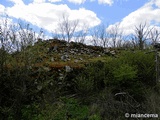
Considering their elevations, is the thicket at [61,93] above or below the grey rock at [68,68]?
below

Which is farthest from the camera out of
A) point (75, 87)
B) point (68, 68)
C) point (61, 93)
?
point (68, 68)

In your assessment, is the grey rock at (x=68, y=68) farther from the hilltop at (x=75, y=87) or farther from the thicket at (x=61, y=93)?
the thicket at (x=61, y=93)

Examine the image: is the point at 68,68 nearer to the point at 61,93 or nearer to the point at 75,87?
the point at 75,87

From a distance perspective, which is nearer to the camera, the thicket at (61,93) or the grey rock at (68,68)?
the thicket at (61,93)

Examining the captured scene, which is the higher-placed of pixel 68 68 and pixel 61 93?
pixel 68 68

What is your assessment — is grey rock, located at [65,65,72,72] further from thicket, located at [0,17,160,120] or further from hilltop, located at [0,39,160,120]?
thicket, located at [0,17,160,120]

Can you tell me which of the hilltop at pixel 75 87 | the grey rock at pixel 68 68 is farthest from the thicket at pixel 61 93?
the grey rock at pixel 68 68

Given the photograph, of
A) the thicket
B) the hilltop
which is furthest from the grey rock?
the thicket

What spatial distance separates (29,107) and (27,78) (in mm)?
963

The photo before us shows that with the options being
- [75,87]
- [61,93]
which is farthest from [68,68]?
[61,93]

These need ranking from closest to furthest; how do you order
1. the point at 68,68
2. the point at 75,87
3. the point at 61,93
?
the point at 61,93 → the point at 75,87 → the point at 68,68

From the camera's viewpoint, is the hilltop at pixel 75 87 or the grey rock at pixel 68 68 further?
the grey rock at pixel 68 68

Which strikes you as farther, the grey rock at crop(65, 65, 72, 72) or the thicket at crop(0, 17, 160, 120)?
the grey rock at crop(65, 65, 72, 72)

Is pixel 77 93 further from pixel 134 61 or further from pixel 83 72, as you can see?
pixel 134 61
